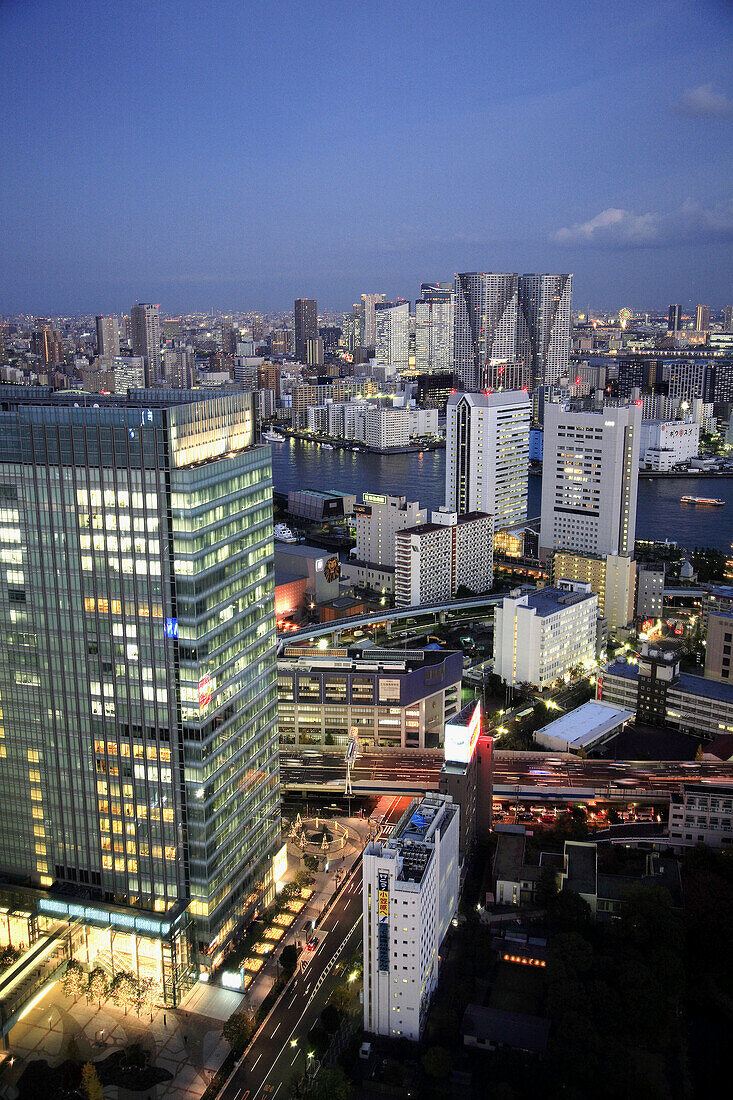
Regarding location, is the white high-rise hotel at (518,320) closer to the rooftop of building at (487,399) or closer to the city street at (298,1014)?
the rooftop of building at (487,399)

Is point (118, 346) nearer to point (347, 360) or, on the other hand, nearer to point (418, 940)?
point (347, 360)

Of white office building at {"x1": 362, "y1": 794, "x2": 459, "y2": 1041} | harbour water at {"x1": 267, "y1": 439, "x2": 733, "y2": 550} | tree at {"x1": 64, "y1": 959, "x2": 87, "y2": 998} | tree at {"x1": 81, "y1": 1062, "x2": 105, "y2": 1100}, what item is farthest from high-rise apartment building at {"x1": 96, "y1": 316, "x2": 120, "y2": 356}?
tree at {"x1": 81, "y1": 1062, "x2": 105, "y2": 1100}

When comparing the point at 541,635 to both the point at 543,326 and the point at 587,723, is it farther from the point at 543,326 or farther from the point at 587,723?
the point at 543,326

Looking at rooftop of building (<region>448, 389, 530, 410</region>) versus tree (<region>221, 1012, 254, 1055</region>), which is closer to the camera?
tree (<region>221, 1012, 254, 1055</region>)

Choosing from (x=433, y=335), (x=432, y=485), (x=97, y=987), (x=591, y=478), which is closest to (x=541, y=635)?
(x=591, y=478)

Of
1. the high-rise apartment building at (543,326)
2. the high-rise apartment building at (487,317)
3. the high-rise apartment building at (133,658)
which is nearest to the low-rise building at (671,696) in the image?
the high-rise apartment building at (133,658)

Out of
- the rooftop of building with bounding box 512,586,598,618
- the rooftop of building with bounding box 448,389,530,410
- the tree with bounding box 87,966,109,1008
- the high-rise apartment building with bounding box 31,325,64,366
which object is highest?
the high-rise apartment building with bounding box 31,325,64,366

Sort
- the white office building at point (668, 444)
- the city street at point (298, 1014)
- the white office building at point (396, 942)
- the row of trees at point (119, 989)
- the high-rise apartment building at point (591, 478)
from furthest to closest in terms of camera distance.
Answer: the white office building at point (668, 444) → the high-rise apartment building at point (591, 478) → the row of trees at point (119, 989) → the white office building at point (396, 942) → the city street at point (298, 1014)

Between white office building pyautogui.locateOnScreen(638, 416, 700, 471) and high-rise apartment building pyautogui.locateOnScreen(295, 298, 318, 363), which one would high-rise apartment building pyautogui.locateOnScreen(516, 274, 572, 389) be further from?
high-rise apartment building pyautogui.locateOnScreen(295, 298, 318, 363)
